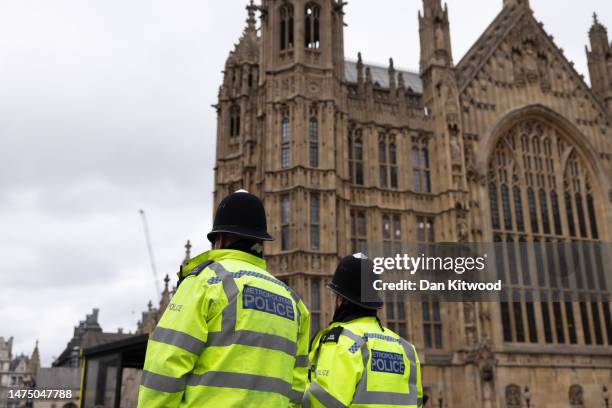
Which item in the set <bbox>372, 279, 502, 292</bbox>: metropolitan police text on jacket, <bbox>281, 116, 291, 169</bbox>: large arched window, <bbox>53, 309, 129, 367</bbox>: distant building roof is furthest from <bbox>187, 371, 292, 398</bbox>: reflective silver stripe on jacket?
<bbox>53, 309, 129, 367</bbox>: distant building roof

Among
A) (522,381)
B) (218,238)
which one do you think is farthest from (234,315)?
(522,381)

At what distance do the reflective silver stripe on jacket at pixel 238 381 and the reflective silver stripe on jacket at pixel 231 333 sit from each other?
0.16 meters

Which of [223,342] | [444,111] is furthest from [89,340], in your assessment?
[223,342]

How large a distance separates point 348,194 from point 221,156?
836cm

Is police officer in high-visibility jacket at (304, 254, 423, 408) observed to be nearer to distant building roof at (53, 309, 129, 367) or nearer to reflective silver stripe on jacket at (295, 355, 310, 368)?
reflective silver stripe on jacket at (295, 355, 310, 368)

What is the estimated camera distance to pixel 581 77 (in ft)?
112

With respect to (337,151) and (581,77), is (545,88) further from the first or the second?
(337,151)

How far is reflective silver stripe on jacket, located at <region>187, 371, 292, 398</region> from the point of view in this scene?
2990 millimetres

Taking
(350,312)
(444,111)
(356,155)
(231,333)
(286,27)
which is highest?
(286,27)

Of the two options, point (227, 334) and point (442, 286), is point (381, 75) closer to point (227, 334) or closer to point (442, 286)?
point (442, 286)

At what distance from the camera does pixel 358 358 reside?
4211 mm

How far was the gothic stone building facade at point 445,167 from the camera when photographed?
1021 inches

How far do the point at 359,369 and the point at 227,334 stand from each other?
1.41 m

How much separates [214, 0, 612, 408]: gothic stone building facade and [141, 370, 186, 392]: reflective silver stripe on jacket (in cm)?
2135
